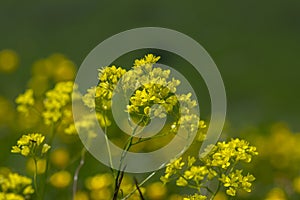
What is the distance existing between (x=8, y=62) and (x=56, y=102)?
12.3 feet

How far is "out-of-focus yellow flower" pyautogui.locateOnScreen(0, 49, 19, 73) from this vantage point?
6449 mm

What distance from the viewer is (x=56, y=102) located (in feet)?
9.61

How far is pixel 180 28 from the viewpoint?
53.7ft

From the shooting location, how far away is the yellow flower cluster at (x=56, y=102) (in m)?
2.90

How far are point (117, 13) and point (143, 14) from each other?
2.05ft

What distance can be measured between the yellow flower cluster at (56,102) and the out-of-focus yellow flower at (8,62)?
3.54 metres

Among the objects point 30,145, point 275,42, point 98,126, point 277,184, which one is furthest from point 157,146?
point 275,42

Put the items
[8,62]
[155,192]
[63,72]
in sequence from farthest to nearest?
[8,62]
[63,72]
[155,192]

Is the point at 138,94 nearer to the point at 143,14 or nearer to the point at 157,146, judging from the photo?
the point at 157,146

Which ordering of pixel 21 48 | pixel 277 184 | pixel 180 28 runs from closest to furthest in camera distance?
1. pixel 277 184
2. pixel 21 48
3. pixel 180 28

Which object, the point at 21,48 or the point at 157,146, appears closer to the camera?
the point at 157,146

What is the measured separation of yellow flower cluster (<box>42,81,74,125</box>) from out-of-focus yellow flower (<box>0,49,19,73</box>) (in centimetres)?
354

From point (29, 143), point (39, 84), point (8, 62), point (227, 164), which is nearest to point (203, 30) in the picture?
point (8, 62)

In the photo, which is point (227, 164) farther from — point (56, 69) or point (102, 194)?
point (56, 69)
